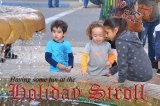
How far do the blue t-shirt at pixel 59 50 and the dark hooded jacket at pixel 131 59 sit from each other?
2.89 feet

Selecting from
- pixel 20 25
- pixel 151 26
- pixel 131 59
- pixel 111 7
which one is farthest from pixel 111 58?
pixel 151 26

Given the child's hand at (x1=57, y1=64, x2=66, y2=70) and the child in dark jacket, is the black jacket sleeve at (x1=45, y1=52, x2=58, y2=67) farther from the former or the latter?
the child in dark jacket

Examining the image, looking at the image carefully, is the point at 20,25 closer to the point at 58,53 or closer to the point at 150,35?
the point at 58,53

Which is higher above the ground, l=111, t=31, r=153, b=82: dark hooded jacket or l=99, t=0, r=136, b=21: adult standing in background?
l=99, t=0, r=136, b=21: adult standing in background

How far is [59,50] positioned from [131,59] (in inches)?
38.8

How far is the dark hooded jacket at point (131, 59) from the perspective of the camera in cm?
567

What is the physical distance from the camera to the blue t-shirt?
6434 mm

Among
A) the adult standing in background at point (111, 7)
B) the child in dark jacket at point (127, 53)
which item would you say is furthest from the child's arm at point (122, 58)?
the adult standing in background at point (111, 7)

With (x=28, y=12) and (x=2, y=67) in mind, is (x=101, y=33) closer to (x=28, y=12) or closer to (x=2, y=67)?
(x=28, y=12)

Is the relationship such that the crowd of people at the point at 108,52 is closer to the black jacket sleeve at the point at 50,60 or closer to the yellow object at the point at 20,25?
the black jacket sleeve at the point at 50,60

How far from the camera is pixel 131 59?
580cm

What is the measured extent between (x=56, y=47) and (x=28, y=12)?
112 cm

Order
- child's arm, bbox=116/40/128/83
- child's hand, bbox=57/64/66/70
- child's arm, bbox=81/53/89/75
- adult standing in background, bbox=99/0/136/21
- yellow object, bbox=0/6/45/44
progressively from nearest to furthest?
1. yellow object, bbox=0/6/45/44
2. child's arm, bbox=116/40/128/83
3. child's arm, bbox=81/53/89/75
4. child's hand, bbox=57/64/66/70
5. adult standing in background, bbox=99/0/136/21

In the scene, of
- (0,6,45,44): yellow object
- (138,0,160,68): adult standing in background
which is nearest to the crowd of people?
(0,6,45,44): yellow object
